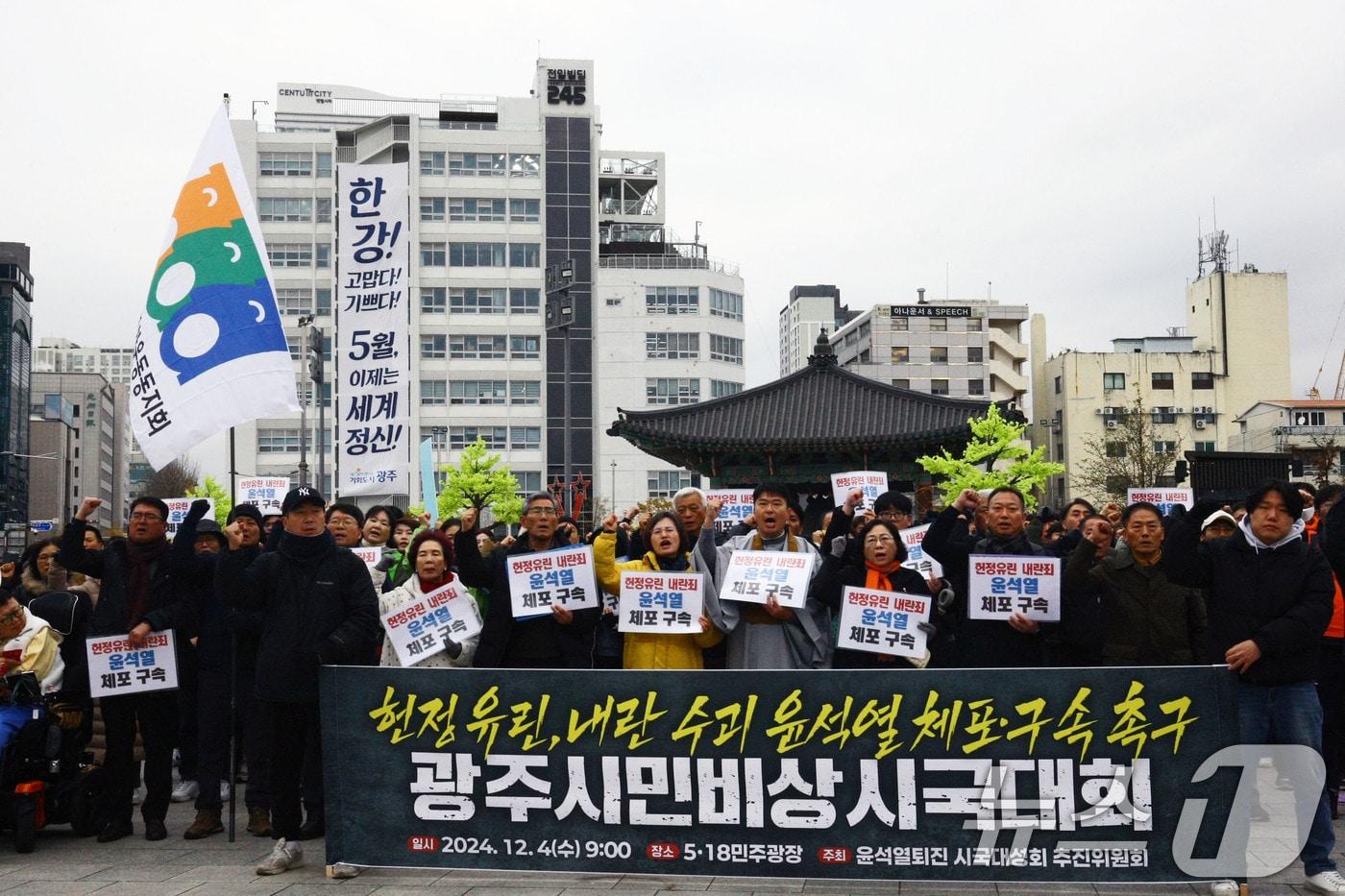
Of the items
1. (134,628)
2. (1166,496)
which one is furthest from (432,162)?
(134,628)

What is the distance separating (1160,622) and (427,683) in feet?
14.7

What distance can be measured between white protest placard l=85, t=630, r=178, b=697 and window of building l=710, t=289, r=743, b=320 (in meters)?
64.9

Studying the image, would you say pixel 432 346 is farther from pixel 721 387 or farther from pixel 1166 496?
pixel 1166 496

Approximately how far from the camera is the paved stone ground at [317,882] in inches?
259

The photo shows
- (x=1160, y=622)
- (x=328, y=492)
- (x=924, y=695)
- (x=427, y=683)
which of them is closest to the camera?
(x=924, y=695)

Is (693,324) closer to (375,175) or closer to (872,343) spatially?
(872,343)

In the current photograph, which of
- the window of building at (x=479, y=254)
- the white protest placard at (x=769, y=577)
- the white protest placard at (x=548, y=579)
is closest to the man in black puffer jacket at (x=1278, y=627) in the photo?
the white protest placard at (x=769, y=577)

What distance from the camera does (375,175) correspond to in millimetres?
12844

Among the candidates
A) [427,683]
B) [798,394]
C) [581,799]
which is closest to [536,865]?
[581,799]

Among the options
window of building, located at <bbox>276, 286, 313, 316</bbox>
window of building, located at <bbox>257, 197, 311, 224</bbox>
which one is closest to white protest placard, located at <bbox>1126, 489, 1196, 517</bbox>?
window of building, located at <bbox>276, 286, 313, 316</bbox>

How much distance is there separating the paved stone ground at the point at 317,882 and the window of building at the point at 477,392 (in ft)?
201

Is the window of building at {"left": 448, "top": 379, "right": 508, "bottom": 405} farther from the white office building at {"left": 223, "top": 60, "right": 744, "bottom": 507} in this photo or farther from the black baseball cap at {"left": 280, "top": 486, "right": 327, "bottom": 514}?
the black baseball cap at {"left": 280, "top": 486, "right": 327, "bottom": 514}

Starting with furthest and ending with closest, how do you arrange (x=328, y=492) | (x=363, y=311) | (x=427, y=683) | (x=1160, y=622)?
1. (x=328, y=492)
2. (x=363, y=311)
3. (x=1160, y=622)
4. (x=427, y=683)

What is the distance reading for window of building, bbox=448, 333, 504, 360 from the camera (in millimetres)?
68875
